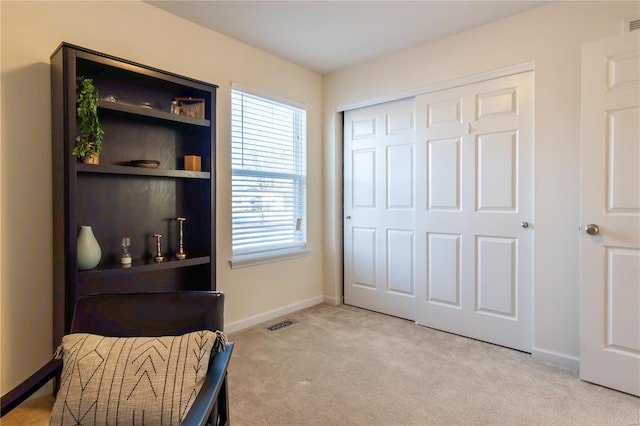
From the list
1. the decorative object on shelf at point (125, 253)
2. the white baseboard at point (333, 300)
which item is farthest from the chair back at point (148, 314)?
the white baseboard at point (333, 300)

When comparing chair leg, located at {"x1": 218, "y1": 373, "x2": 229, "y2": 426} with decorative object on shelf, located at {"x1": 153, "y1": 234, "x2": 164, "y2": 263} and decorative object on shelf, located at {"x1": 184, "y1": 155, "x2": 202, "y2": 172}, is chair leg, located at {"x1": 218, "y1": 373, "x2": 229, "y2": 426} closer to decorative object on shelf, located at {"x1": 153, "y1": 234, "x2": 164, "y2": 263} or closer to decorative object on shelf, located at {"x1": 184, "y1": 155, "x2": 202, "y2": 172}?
decorative object on shelf, located at {"x1": 153, "y1": 234, "x2": 164, "y2": 263}

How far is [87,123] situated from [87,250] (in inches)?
27.8

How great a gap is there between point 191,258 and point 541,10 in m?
2.98

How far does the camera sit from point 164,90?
252cm

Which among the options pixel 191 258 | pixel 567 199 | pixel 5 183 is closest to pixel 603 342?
pixel 567 199

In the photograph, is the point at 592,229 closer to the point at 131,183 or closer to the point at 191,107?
the point at 191,107

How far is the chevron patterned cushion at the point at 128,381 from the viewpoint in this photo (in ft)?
3.53

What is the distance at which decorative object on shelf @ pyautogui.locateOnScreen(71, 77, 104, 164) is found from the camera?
75.7 inches

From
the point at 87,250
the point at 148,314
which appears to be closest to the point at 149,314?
the point at 148,314

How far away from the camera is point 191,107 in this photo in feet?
8.21

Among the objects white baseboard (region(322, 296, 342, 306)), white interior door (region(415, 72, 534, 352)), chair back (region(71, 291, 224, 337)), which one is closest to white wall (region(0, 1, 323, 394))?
chair back (region(71, 291, 224, 337))

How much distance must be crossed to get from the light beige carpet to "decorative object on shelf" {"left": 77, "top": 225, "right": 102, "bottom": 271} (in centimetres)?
108

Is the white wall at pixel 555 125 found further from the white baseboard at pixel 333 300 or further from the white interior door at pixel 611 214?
the white baseboard at pixel 333 300

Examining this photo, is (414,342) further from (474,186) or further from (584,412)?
(474,186)
